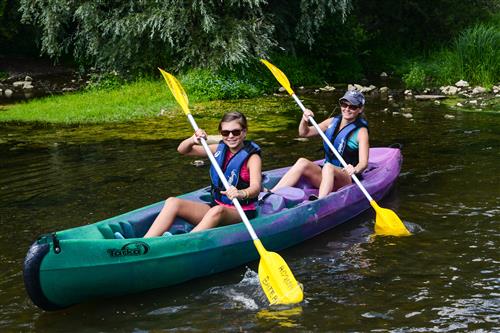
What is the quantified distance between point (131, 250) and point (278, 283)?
975 millimetres

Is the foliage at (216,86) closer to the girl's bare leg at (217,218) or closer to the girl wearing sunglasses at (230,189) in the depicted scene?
the girl wearing sunglasses at (230,189)

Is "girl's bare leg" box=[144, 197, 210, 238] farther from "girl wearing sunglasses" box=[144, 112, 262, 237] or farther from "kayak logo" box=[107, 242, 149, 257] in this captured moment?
"kayak logo" box=[107, 242, 149, 257]

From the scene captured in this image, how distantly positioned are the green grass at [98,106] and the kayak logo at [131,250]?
25.0 ft

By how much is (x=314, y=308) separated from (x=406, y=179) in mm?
3501

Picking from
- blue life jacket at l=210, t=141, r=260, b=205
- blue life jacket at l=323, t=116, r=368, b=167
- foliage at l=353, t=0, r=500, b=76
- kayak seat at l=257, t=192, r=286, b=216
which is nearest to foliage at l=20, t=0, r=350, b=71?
foliage at l=353, t=0, r=500, b=76

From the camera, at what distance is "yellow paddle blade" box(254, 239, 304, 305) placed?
14.5 feet

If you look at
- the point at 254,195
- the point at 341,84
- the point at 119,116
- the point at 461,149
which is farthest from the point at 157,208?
the point at 341,84

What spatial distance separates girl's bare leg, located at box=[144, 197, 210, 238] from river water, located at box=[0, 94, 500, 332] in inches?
17.3

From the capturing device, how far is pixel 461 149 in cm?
862

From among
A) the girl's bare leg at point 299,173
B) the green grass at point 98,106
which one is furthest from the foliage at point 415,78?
the girl's bare leg at point 299,173

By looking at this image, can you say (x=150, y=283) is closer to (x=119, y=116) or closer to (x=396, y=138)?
(x=396, y=138)

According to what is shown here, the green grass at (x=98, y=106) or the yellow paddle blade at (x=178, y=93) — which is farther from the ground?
the yellow paddle blade at (x=178, y=93)

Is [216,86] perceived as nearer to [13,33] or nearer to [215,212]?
[13,33]

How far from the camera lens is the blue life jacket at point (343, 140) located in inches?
251
